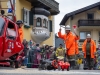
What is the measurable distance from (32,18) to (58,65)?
16.6 m

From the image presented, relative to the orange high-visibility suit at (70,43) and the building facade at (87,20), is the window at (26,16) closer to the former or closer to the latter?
the orange high-visibility suit at (70,43)

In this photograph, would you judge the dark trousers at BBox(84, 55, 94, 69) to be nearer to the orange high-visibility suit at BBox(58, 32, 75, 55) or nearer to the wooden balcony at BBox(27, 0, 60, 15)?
the orange high-visibility suit at BBox(58, 32, 75, 55)

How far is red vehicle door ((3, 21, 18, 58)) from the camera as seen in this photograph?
35.6ft

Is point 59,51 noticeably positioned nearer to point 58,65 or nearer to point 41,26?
point 58,65

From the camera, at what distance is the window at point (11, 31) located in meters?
11.2

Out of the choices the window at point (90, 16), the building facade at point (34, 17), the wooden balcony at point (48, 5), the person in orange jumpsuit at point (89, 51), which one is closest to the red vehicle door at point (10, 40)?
the person in orange jumpsuit at point (89, 51)

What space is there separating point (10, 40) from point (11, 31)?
0.56 metres

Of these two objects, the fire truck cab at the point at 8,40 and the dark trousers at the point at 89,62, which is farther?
the dark trousers at the point at 89,62

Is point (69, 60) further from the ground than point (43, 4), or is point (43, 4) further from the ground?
point (43, 4)

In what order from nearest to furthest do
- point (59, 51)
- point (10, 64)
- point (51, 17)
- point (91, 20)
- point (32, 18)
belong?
point (10, 64) < point (59, 51) < point (32, 18) < point (51, 17) < point (91, 20)

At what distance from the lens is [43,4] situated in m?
30.1

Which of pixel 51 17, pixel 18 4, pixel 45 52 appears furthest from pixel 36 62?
pixel 51 17

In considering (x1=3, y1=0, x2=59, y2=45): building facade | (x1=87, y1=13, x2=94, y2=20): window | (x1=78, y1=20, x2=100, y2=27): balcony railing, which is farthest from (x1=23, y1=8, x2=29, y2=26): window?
(x1=87, y1=13, x2=94, y2=20): window

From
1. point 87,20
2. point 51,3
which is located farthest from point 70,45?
point 87,20
